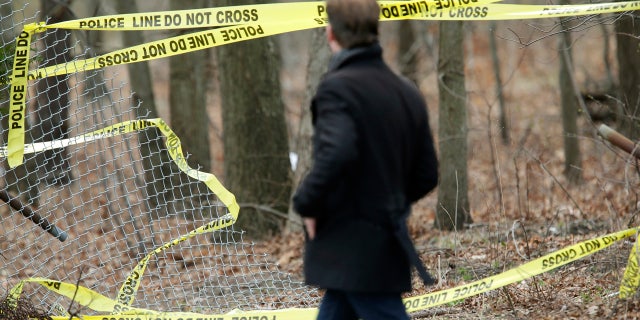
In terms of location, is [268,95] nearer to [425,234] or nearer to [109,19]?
[425,234]

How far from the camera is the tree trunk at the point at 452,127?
951cm

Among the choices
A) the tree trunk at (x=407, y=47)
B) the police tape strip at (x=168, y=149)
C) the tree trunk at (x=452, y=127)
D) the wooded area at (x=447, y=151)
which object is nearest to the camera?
the police tape strip at (x=168, y=149)

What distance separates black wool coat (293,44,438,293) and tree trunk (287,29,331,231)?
6164 mm

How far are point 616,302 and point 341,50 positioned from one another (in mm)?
2795

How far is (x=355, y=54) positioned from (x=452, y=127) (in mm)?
5849

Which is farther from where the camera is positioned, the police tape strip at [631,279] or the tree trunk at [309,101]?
the tree trunk at [309,101]

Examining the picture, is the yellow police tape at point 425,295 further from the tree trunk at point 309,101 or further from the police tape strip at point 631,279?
the tree trunk at point 309,101

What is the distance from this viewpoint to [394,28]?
2720 cm

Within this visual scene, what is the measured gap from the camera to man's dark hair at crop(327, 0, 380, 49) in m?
3.99

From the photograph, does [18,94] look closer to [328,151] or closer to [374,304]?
[328,151]

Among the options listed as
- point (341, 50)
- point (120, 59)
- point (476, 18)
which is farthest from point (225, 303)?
point (341, 50)

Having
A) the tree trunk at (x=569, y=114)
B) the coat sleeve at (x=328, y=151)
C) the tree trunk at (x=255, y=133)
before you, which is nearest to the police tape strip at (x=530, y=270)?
the coat sleeve at (x=328, y=151)

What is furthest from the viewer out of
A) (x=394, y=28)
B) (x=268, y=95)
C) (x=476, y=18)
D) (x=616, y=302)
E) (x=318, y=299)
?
(x=394, y=28)

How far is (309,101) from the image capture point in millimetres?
10281
